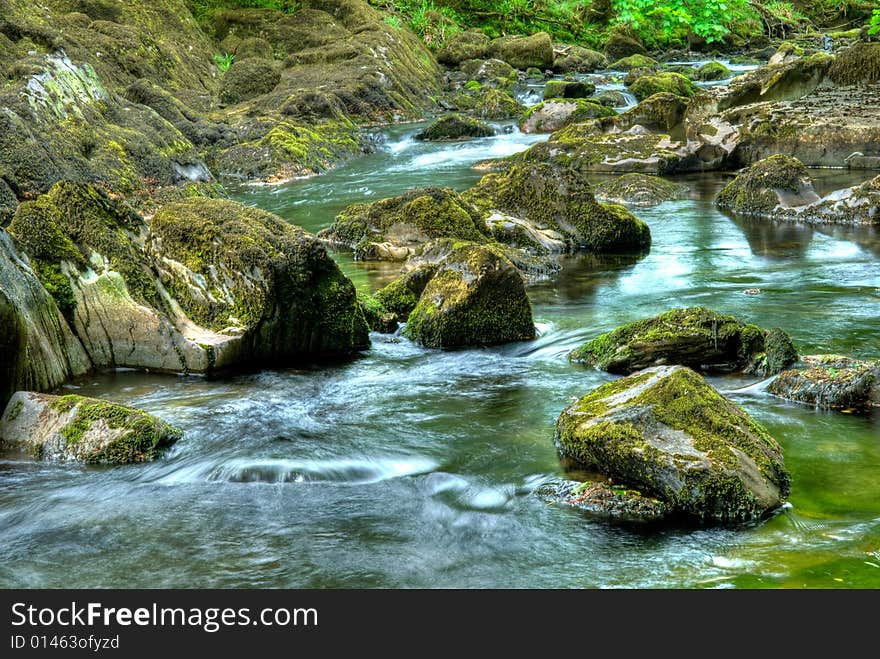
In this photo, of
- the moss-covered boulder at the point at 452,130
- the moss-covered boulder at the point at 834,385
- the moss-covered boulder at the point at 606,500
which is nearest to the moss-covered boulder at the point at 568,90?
the moss-covered boulder at the point at 452,130

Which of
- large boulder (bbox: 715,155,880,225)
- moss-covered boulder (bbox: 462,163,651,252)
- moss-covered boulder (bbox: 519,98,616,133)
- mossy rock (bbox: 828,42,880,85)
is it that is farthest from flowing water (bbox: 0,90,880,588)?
moss-covered boulder (bbox: 519,98,616,133)

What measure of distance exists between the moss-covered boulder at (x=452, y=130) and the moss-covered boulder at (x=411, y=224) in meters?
12.4

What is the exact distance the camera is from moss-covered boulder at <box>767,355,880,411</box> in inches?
270

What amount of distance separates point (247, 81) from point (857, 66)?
17.7 metres

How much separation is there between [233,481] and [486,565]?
2.06m

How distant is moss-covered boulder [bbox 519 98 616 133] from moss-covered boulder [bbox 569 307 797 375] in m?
18.7

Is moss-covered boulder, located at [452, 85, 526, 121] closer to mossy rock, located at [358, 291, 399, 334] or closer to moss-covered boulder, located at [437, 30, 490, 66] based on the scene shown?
moss-covered boulder, located at [437, 30, 490, 66]

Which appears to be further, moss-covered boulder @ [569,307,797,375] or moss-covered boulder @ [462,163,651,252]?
moss-covered boulder @ [462,163,651,252]

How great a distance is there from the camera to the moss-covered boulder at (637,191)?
57.8ft

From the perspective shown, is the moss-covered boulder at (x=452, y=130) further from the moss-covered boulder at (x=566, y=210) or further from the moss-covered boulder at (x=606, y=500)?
the moss-covered boulder at (x=606, y=500)

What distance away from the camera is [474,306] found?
29.7ft

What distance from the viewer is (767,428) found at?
6539 millimetres
